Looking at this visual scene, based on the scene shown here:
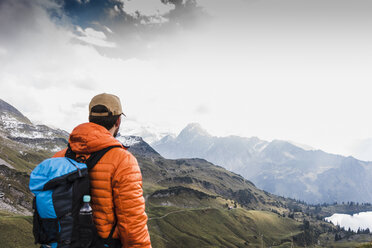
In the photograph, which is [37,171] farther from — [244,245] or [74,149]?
[244,245]

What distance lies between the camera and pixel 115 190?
5.22 meters

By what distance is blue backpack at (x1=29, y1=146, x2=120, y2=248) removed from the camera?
465cm

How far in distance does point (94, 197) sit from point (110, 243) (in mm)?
1162

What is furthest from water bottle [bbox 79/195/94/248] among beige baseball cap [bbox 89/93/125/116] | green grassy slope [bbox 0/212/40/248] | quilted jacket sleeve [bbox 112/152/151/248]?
green grassy slope [bbox 0/212/40/248]

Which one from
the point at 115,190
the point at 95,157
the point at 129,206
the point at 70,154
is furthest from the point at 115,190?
the point at 70,154

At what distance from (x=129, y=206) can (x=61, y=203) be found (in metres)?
1.41

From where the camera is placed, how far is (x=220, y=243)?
172 m

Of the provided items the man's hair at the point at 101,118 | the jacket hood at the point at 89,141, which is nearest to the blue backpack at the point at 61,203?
the jacket hood at the point at 89,141

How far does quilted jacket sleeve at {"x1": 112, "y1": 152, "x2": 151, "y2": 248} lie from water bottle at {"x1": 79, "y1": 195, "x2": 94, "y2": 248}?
59 cm

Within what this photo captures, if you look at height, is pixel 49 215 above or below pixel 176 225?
above

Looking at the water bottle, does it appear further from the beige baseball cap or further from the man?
the beige baseball cap

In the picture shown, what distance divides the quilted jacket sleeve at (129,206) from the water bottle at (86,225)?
59cm

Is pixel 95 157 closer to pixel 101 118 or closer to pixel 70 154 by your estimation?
pixel 70 154

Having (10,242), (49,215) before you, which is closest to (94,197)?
(49,215)
